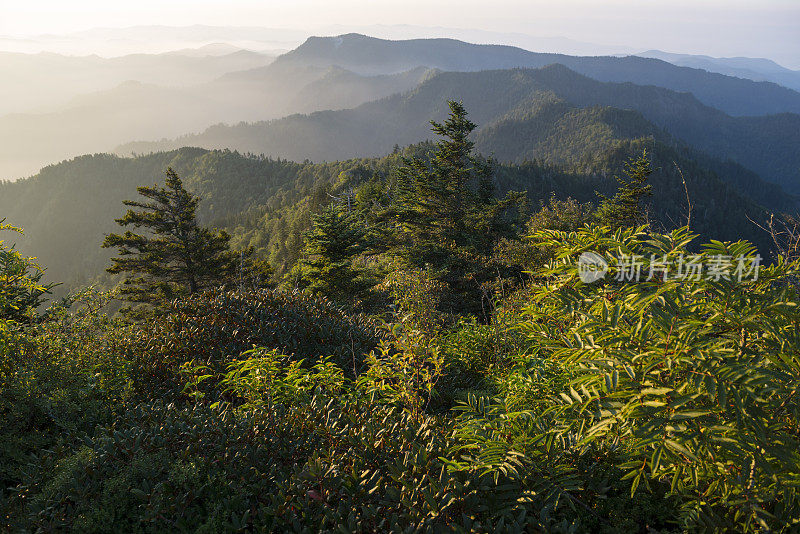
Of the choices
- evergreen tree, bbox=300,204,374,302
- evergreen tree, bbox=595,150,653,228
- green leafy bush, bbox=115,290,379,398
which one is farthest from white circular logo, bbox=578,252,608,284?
evergreen tree, bbox=595,150,653,228

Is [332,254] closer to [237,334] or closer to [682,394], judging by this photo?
[237,334]

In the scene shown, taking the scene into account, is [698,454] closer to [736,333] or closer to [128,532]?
[736,333]

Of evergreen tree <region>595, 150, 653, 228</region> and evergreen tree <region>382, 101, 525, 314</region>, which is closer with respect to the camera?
evergreen tree <region>382, 101, 525, 314</region>

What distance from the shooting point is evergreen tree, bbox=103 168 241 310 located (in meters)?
23.1

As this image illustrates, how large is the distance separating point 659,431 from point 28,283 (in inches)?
205

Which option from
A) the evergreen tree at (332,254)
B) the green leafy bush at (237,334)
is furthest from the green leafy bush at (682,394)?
the evergreen tree at (332,254)

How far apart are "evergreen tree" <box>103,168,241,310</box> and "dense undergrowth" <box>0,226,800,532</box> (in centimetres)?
2204

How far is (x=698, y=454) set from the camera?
6.45 feet

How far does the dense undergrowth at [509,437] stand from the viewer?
1.90m

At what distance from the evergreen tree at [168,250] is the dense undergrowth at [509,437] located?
22.0 metres

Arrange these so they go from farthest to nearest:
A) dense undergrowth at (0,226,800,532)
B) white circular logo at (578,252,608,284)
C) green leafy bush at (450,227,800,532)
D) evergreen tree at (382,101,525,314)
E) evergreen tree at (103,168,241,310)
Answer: evergreen tree at (103,168,241,310) < evergreen tree at (382,101,525,314) < white circular logo at (578,252,608,284) < dense undergrowth at (0,226,800,532) < green leafy bush at (450,227,800,532)

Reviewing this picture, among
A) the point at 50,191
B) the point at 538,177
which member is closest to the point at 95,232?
the point at 50,191

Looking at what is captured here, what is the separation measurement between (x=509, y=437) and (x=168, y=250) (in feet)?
84.6

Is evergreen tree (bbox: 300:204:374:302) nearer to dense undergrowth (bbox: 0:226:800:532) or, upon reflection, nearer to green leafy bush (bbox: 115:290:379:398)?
green leafy bush (bbox: 115:290:379:398)
